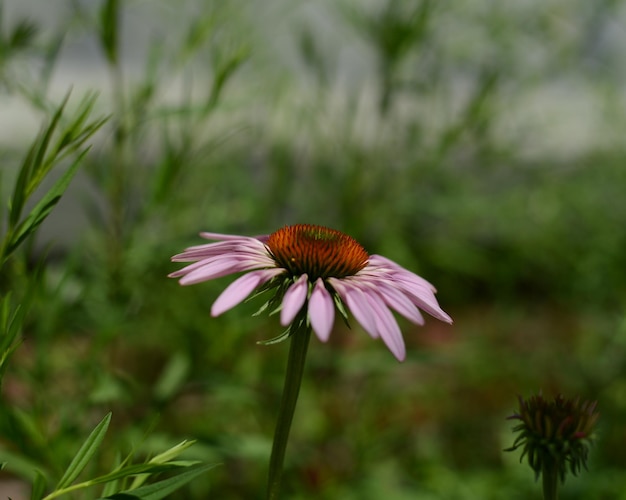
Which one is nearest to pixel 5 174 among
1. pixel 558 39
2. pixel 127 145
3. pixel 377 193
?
pixel 127 145

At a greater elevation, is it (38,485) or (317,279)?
(317,279)

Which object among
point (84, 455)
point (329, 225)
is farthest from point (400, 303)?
point (329, 225)

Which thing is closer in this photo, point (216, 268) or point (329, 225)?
point (216, 268)

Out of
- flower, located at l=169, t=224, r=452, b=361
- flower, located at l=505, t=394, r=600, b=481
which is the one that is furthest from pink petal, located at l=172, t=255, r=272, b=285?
flower, located at l=505, t=394, r=600, b=481

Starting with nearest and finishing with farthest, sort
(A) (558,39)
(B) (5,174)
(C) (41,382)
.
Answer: (C) (41,382) < (B) (5,174) < (A) (558,39)

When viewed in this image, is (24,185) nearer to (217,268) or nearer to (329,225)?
(217,268)

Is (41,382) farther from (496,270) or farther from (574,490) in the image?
(496,270)

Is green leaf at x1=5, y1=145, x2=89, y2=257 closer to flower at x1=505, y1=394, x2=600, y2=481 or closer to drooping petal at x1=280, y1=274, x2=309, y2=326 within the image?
drooping petal at x1=280, y1=274, x2=309, y2=326
